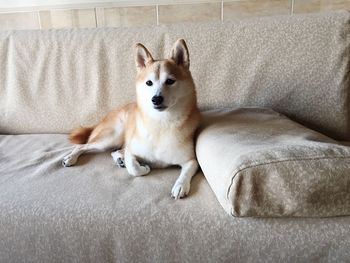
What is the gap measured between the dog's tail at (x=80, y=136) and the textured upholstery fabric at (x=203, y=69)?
11 centimetres

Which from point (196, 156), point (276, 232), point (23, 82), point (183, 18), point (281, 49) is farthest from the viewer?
point (183, 18)

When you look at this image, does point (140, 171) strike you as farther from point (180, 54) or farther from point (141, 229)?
point (180, 54)

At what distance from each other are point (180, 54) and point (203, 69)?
0.83 feet

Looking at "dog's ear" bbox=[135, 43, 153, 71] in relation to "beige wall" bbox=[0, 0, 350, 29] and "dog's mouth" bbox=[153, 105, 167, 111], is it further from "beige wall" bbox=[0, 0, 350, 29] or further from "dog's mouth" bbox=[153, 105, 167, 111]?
"beige wall" bbox=[0, 0, 350, 29]

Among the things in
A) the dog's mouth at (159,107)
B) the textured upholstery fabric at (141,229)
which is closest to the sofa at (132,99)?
the textured upholstery fabric at (141,229)

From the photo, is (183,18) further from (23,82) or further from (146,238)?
(146,238)

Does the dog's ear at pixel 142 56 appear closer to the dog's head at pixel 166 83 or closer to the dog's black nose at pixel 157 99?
the dog's head at pixel 166 83

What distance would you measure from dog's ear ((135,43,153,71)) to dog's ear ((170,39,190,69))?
9cm

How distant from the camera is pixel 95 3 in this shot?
1726 mm

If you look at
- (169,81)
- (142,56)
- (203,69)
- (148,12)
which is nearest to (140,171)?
(169,81)

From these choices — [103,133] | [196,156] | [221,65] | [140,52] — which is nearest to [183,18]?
[221,65]

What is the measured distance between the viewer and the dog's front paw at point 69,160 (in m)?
1.17

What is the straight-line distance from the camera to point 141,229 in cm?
82

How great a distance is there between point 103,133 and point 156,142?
0.33 meters
